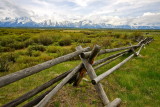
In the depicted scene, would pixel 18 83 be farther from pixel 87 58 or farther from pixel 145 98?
pixel 145 98

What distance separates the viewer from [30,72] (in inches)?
77.2

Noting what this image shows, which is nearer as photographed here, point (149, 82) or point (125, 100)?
point (125, 100)

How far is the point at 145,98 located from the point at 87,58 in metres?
1.93

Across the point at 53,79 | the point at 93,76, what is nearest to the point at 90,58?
the point at 93,76

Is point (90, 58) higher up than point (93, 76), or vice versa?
point (90, 58)

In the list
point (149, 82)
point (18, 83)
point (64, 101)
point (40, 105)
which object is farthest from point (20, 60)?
point (149, 82)

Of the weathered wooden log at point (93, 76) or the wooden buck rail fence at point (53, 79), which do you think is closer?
the wooden buck rail fence at point (53, 79)

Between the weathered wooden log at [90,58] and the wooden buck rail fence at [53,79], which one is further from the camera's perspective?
the weathered wooden log at [90,58]

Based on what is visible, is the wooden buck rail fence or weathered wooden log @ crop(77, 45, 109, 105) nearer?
the wooden buck rail fence

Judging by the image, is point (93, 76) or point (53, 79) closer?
point (93, 76)

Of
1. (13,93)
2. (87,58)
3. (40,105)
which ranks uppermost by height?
(87,58)

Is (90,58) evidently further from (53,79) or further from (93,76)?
(53,79)

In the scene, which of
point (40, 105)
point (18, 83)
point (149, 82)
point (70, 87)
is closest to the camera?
point (40, 105)

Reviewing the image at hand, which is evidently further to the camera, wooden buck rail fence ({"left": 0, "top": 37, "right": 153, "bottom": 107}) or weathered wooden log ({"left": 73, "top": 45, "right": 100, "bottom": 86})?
weathered wooden log ({"left": 73, "top": 45, "right": 100, "bottom": 86})
